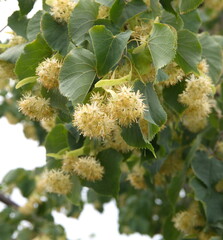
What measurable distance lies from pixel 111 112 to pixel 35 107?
47 centimetres

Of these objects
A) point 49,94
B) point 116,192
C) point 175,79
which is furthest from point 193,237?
point 49,94

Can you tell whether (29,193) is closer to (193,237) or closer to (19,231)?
(19,231)

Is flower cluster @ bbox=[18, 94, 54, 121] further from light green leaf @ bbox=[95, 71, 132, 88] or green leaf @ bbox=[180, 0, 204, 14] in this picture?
green leaf @ bbox=[180, 0, 204, 14]

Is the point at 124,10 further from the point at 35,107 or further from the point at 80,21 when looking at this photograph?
the point at 35,107

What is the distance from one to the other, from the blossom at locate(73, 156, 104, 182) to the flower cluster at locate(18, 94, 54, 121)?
0.28 meters

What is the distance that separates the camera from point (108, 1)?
1906mm

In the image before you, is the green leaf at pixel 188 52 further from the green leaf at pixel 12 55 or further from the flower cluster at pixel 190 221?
the flower cluster at pixel 190 221

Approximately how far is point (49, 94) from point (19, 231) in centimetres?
243

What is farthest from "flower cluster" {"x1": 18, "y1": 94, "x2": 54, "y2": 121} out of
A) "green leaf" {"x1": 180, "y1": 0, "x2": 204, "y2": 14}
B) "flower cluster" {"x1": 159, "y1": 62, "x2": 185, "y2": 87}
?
"green leaf" {"x1": 180, "y1": 0, "x2": 204, "y2": 14}

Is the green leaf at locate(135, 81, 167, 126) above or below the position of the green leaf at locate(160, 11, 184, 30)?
above

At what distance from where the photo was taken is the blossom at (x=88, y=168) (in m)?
2.10

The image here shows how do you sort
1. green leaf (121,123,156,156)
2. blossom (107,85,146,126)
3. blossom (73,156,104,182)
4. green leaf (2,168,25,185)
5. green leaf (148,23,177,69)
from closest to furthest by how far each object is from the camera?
blossom (107,85,146,126)
green leaf (148,23,177,69)
green leaf (121,123,156,156)
blossom (73,156,104,182)
green leaf (2,168,25,185)

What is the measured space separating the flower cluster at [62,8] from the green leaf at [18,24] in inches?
17.6

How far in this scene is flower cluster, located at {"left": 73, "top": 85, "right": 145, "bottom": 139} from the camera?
150cm
